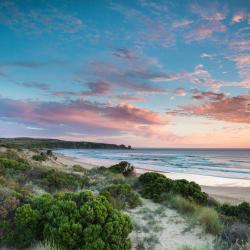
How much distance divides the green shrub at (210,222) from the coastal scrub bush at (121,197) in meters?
2.38

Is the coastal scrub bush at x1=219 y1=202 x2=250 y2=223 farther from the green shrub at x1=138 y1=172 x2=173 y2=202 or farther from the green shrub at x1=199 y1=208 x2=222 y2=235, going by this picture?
the green shrub at x1=138 y1=172 x2=173 y2=202

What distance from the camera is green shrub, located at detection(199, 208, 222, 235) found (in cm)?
749

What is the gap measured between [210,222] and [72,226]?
4.15m

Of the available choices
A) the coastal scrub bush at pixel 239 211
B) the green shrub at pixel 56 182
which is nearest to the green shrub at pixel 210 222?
the coastal scrub bush at pixel 239 211

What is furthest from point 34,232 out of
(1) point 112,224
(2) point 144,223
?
(2) point 144,223

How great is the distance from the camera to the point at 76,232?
5.50 meters

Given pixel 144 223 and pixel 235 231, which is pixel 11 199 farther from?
pixel 235 231

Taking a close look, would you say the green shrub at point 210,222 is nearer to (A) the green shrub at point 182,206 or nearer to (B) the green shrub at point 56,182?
(A) the green shrub at point 182,206

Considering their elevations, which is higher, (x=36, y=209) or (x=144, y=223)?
(x=36, y=209)

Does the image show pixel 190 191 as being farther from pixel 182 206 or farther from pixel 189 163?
pixel 189 163

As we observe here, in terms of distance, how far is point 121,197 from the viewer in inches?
382

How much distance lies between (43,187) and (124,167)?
31.6ft

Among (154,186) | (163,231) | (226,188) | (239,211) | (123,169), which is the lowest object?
(226,188)

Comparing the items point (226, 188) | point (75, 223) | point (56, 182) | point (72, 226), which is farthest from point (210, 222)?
point (226, 188)
